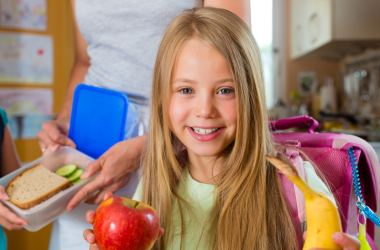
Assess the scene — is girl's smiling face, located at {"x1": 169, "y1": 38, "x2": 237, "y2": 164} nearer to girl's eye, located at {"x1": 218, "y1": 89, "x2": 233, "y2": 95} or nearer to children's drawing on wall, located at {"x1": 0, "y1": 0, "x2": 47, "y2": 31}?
girl's eye, located at {"x1": 218, "y1": 89, "x2": 233, "y2": 95}

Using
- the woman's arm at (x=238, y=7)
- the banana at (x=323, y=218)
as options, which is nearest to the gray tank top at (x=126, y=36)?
the woman's arm at (x=238, y=7)

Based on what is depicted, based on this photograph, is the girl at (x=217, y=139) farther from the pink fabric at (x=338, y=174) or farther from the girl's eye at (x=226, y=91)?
the pink fabric at (x=338, y=174)

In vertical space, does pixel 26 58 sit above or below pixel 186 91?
above

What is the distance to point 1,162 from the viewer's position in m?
1.24

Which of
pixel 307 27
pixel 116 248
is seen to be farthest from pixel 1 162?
pixel 307 27

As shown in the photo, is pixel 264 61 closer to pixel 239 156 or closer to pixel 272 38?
pixel 239 156

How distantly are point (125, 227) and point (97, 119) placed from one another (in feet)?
1.66

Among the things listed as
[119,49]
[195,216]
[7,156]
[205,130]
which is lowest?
[195,216]

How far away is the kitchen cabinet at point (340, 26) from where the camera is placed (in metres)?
2.64

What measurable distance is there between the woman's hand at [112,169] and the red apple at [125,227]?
0.81 feet

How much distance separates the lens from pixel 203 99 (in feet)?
2.49

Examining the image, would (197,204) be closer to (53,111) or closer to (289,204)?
(289,204)

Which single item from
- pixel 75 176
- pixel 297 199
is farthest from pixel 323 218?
pixel 75 176

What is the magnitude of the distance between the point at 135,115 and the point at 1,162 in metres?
0.54
